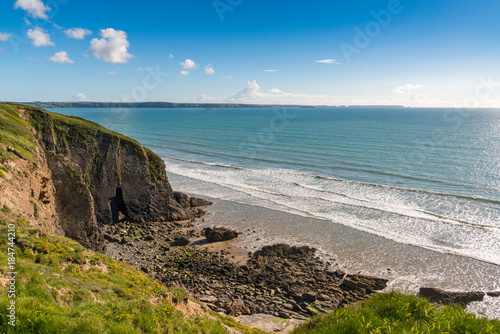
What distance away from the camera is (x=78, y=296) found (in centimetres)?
1050

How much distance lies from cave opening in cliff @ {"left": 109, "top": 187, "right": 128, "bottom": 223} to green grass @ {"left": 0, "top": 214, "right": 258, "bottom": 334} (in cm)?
1604

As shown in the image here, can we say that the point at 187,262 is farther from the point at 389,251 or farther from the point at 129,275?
the point at 389,251

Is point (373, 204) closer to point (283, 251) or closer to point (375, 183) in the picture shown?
point (375, 183)

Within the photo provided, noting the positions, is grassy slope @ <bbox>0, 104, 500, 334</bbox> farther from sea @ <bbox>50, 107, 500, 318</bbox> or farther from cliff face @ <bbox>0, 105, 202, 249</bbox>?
sea @ <bbox>50, 107, 500, 318</bbox>

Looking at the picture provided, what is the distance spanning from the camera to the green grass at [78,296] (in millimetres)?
7834

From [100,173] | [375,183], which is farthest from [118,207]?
[375,183]

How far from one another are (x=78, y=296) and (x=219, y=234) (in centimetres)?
1841

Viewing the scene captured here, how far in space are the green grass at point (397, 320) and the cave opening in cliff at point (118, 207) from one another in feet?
87.2

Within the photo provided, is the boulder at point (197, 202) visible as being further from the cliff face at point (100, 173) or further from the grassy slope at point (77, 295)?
the grassy slope at point (77, 295)

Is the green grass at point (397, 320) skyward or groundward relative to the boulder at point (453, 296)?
skyward

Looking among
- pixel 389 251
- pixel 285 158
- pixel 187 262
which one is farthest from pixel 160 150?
pixel 389 251

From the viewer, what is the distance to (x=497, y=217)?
32.5 metres

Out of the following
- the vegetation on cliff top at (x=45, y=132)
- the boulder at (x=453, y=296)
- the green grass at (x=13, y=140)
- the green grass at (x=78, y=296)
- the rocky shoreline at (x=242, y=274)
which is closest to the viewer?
the green grass at (x=78, y=296)

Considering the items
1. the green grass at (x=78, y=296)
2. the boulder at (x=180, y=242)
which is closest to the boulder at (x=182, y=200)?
the boulder at (x=180, y=242)
